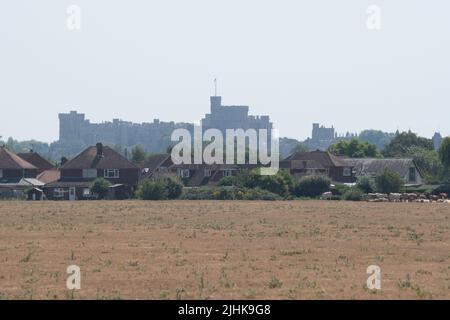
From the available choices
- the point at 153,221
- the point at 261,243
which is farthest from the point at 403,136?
the point at 261,243

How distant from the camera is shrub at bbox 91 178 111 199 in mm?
107688

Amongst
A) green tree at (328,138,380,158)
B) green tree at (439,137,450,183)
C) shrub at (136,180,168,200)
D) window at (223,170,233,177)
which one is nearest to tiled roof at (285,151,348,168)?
green tree at (439,137,450,183)

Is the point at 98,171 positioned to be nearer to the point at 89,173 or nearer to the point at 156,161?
the point at 89,173

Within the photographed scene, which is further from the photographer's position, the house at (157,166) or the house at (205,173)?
the house at (157,166)

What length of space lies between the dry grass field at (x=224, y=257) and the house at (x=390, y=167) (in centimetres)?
6779

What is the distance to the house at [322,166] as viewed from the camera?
125 meters

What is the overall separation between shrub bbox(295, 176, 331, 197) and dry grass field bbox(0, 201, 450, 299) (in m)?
42.6

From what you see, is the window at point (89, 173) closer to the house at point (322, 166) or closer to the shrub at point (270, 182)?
the shrub at point (270, 182)

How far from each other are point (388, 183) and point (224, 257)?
69.4m

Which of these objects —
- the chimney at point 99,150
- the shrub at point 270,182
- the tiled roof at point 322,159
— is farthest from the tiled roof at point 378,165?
the chimney at point 99,150

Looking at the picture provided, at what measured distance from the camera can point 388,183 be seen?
336ft

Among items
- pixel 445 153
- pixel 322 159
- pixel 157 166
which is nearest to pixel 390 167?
pixel 445 153

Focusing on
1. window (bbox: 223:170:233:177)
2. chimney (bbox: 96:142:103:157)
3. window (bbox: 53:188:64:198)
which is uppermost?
chimney (bbox: 96:142:103:157)

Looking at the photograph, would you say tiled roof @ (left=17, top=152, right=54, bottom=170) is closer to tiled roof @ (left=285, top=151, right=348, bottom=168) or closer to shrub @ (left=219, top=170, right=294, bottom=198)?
tiled roof @ (left=285, top=151, right=348, bottom=168)
